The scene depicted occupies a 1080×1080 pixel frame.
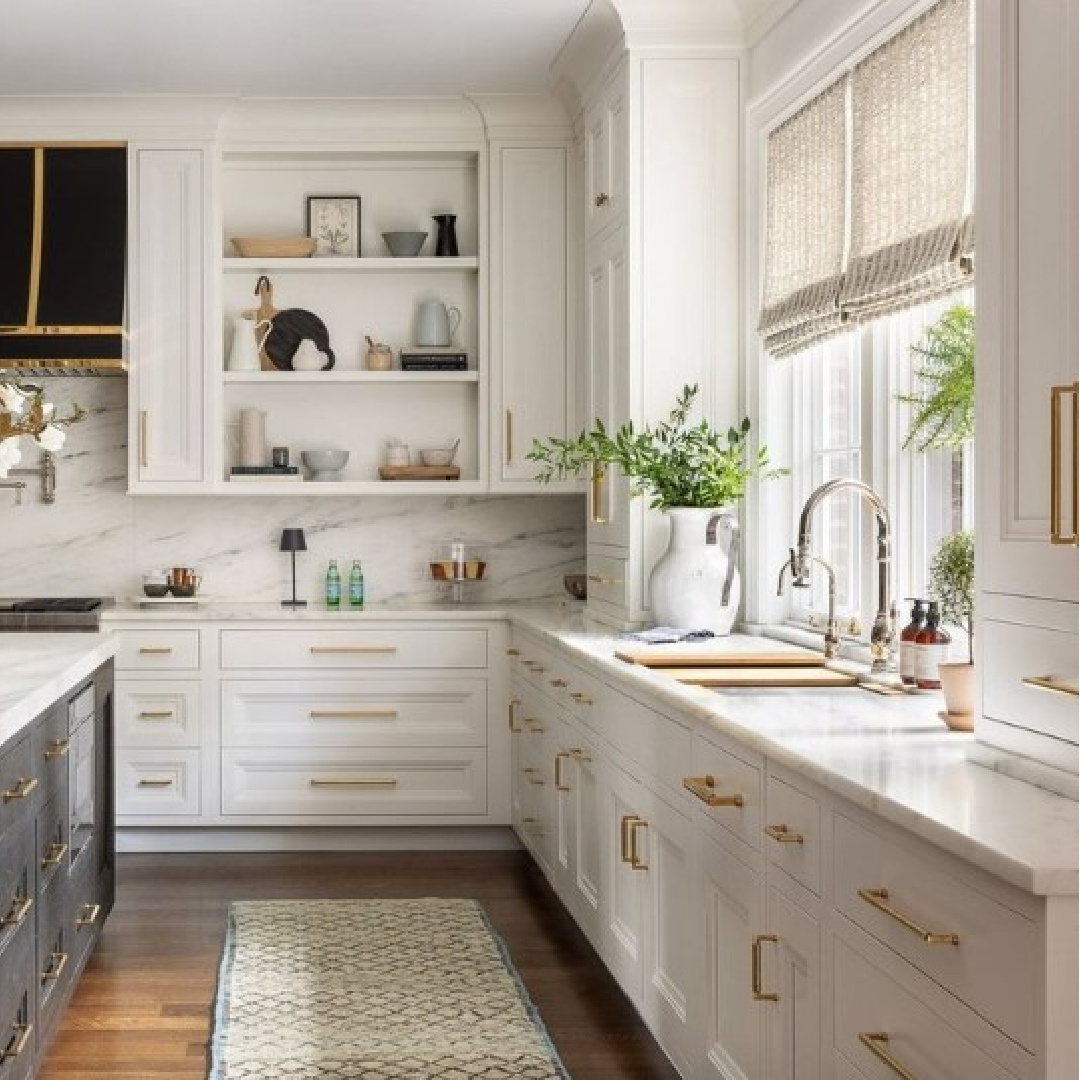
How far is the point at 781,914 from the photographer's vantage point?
249cm

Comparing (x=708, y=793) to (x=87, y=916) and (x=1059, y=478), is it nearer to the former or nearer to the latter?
(x=1059, y=478)

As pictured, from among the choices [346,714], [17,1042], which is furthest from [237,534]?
[17,1042]

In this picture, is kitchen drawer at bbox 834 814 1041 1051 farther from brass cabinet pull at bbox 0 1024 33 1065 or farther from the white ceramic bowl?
the white ceramic bowl

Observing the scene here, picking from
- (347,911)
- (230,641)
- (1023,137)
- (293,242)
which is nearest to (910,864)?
(1023,137)

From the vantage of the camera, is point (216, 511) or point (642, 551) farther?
point (216, 511)

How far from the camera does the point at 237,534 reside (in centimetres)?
609

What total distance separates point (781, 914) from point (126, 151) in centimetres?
414

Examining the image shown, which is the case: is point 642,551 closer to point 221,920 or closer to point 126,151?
point 221,920

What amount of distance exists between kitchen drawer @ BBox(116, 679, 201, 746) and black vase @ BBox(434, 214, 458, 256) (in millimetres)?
1799

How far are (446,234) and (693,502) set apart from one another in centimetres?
191

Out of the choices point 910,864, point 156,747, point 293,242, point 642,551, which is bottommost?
point 156,747

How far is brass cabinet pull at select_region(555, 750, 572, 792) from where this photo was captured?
4.41m

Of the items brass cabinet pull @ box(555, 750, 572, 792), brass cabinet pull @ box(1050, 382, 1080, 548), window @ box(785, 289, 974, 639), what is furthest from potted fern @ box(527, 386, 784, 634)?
brass cabinet pull @ box(1050, 382, 1080, 548)

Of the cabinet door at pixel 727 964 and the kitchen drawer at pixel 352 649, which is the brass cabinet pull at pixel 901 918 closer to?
the cabinet door at pixel 727 964
